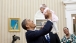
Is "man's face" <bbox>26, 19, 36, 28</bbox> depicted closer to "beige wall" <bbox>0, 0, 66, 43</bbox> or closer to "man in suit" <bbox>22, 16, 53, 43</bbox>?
"man in suit" <bbox>22, 16, 53, 43</bbox>

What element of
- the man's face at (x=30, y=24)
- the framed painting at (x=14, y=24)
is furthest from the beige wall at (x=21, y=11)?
the man's face at (x=30, y=24)

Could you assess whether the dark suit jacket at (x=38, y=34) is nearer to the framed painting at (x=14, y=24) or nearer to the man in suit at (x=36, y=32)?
the man in suit at (x=36, y=32)

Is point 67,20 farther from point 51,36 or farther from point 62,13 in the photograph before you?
point 51,36

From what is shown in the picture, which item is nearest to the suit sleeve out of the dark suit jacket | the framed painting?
the dark suit jacket

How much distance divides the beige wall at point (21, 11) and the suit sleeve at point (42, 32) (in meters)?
3.27

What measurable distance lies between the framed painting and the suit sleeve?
127 inches

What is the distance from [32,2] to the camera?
491 cm

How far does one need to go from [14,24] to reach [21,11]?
1.36 ft

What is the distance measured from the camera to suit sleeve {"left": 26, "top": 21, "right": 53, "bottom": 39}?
4.82 feet

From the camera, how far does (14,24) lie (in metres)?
4.78

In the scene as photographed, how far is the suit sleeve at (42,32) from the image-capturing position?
147cm

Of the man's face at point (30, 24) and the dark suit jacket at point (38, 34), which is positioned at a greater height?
the man's face at point (30, 24)

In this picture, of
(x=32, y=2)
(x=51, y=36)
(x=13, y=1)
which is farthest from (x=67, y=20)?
(x=51, y=36)

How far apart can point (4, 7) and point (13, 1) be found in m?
0.30
